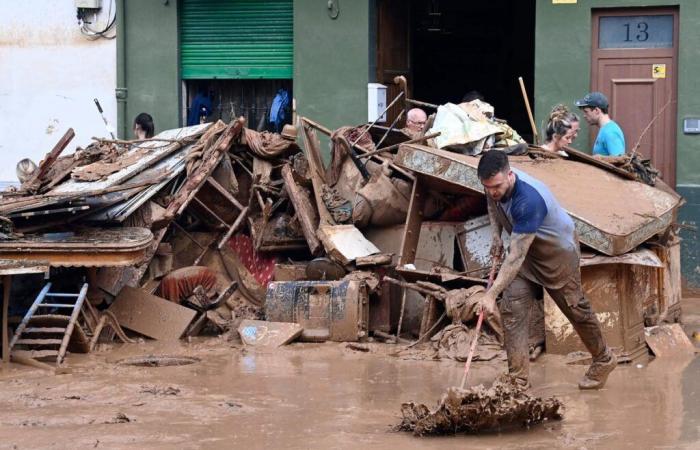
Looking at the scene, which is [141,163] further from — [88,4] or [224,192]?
[88,4]

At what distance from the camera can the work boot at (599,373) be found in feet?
28.9

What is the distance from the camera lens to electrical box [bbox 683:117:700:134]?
1312cm

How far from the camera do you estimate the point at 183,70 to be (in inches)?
618

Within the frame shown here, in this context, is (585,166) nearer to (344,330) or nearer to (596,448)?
(344,330)

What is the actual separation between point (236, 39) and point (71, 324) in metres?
6.16

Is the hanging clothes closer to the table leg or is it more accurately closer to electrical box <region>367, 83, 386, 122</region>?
electrical box <region>367, 83, 386, 122</region>

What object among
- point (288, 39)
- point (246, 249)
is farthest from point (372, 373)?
point (288, 39)

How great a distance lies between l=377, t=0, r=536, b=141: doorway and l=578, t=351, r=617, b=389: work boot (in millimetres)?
9024

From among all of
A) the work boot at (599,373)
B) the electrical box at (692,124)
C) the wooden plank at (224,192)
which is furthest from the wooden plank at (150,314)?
the electrical box at (692,124)

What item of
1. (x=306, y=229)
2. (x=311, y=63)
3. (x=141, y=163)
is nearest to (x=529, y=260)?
(x=306, y=229)

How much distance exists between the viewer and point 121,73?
51.4ft

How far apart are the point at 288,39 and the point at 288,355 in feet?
19.1

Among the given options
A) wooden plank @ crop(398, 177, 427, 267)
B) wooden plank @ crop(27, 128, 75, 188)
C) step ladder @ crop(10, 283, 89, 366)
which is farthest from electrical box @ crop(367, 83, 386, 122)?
step ladder @ crop(10, 283, 89, 366)

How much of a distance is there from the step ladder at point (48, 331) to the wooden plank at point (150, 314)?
2.05 ft
